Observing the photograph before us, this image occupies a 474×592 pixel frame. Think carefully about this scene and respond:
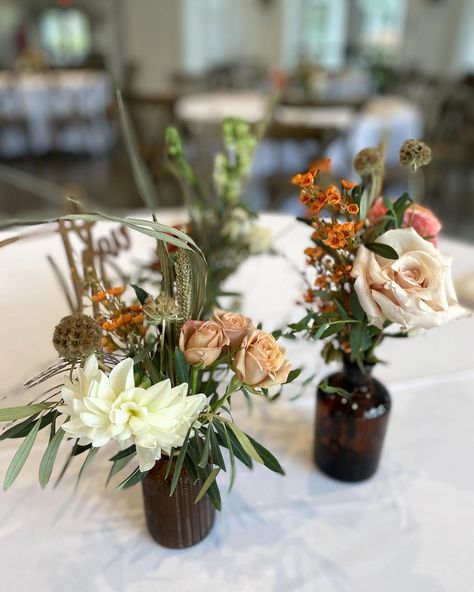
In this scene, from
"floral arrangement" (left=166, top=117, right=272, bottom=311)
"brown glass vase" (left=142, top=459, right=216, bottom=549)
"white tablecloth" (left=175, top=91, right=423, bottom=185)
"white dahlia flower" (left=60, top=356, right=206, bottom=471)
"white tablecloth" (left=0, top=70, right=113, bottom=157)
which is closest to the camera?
"white dahlia flower" (left=60, top=356, right=206, bottom=471)

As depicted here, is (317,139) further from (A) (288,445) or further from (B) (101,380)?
(B) (101,380)

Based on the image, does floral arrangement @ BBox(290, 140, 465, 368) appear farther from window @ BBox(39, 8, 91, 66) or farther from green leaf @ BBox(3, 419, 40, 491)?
window @ BBox(39, 8, 91, 66)

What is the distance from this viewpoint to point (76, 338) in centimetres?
40

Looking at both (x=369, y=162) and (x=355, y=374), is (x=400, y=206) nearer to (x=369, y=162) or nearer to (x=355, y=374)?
(x=369, y=162)

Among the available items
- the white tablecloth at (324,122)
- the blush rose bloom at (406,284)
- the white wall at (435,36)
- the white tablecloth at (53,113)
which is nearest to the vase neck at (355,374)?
the blush rose bloom at (406,284)

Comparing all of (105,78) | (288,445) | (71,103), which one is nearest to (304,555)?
(288,445)

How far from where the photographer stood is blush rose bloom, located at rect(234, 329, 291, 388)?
1.38 ft

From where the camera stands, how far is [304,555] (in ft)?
1.81

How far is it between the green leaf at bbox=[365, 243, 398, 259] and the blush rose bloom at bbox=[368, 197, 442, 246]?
57mm

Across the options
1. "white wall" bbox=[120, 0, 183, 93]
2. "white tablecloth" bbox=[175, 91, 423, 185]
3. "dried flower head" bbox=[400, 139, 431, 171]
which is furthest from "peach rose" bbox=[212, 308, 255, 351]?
"white wall" bbox=[120, 0, 183, 93]

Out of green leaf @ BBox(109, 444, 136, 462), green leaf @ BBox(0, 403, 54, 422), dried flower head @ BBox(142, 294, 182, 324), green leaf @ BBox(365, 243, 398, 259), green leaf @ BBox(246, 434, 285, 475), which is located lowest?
green leaf @ BBox(246, 434, 285, 475)

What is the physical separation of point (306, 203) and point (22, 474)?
0.49 meters

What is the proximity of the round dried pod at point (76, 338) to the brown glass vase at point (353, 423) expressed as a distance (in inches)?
12.2

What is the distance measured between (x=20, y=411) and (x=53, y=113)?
5102mm
